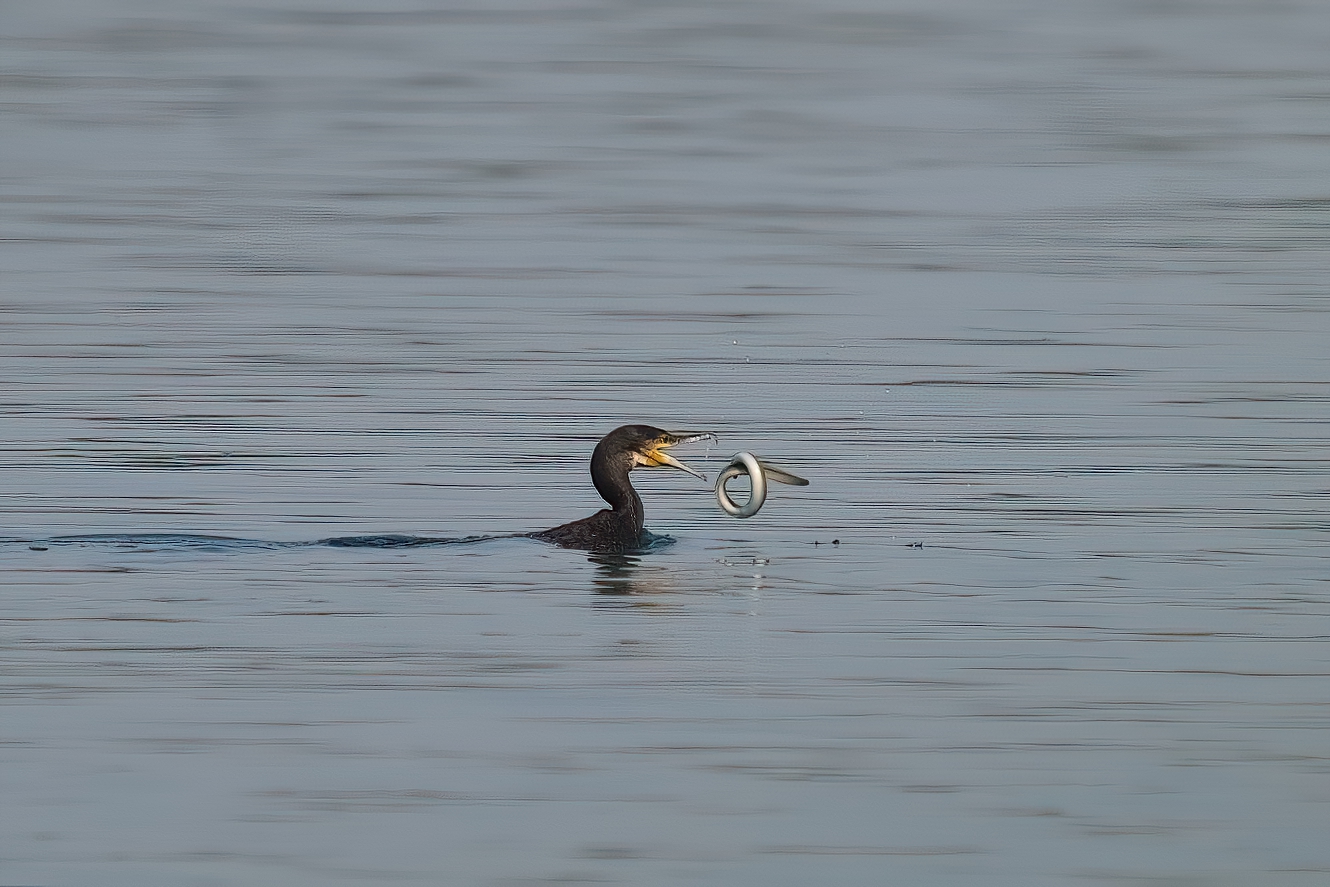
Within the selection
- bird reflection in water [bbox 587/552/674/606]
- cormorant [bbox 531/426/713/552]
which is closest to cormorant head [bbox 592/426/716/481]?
cormorant [bbox 531/426/713/552]

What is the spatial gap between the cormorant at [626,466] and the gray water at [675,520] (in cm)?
30

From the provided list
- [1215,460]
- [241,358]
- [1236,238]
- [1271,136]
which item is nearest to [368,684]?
[1215,460]

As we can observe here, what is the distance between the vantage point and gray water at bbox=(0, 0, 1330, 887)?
7430mm

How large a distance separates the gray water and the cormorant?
11.8 inches

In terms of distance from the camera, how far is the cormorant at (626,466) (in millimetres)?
12938

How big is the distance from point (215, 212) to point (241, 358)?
9517 millimetres

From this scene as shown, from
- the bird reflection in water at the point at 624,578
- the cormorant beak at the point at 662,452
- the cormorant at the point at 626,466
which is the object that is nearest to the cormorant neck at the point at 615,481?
the cormorant at the point at 626,466

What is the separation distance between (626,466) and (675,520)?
0.99 meters

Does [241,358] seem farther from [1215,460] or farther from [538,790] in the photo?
[538,790]

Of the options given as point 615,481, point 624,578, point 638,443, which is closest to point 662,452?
point 638,443

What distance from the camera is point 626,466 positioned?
13406 millimetres

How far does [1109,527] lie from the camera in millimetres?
12875

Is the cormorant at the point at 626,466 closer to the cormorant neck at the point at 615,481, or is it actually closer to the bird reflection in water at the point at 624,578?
the cormorant neck at the point at 615,481

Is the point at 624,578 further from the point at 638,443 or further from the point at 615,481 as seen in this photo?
the point at 638,443
